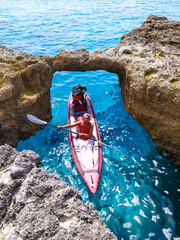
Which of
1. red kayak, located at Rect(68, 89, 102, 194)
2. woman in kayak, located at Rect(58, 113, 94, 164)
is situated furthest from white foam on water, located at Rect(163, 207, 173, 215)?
woman in kayak, located at Rect(58, 113, 94, 164)

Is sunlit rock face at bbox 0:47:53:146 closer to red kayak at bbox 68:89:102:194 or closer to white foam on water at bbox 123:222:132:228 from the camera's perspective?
red kayak at bbox 68:89:102:194

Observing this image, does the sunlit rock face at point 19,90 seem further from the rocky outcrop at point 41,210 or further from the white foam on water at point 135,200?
the white foam on water at point 135,200

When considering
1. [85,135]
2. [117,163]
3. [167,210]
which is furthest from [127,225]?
[85,135]

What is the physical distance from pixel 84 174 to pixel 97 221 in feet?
10.6

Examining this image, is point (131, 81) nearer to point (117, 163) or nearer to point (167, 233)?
point (117, 163)

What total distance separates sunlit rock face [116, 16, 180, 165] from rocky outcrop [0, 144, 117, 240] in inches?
→ 159

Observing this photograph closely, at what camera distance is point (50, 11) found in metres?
24.1

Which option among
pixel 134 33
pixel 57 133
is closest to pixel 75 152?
pixel 57 133

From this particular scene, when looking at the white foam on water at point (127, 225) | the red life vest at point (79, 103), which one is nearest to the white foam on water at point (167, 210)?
the white foam on water at point (127, 225)

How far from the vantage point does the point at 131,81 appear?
6.32m

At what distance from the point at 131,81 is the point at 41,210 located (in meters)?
5.10

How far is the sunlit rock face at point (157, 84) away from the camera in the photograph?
5449mm

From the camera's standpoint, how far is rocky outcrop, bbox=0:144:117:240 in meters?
2.47

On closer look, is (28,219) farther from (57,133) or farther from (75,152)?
(57,133)
